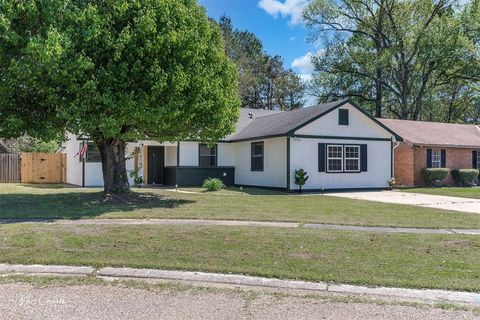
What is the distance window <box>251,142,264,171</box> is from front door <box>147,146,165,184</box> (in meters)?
5.27

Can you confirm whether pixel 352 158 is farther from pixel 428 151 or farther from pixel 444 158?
pixel 444 158

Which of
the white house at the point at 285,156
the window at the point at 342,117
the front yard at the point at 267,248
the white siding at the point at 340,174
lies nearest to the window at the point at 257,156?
the white house at the point at 285,156

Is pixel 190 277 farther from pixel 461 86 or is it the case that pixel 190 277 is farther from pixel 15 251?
pixel 461 86

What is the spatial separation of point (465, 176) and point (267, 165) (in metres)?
12.7

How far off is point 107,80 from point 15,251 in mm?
6011

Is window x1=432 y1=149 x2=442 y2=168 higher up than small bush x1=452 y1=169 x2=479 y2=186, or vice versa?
window x1=432 y1=149 x2=442 y2=168

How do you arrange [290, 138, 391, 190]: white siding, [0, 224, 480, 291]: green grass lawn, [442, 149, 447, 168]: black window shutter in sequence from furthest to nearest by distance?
[442, 149, 447, 168]: black window shutter
[290, 138, 391, 190]: white siding
[0, 224, 480, 291]: green grass lawn

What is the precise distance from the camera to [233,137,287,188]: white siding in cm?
2158

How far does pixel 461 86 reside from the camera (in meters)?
46.2

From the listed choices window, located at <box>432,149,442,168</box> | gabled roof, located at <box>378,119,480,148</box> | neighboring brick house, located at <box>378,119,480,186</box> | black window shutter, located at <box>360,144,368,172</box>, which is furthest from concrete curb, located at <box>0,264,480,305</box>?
window, located at <box>432,149,442,168</box>

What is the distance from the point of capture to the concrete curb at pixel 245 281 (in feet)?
18.6

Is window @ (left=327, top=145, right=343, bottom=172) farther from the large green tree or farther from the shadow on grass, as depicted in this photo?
the large green tree

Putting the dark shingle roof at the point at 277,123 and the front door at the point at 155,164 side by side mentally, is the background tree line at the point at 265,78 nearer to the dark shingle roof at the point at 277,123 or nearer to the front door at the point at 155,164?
the dark shingle roof at the point at 277,123

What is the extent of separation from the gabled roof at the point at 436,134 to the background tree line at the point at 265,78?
21.5 m
